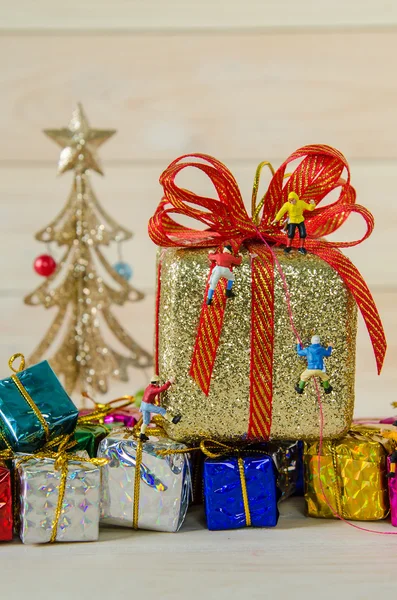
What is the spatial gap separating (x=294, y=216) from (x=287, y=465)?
1.15 ft

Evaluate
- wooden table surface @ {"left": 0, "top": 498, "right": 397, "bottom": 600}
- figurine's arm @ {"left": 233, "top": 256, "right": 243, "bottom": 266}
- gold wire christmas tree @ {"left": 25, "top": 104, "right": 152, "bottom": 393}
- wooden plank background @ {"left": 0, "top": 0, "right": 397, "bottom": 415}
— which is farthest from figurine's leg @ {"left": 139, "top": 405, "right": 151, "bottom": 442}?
wooden plank background @ {"left": 0, "top": 0, "right": 397, "bottom": 415}

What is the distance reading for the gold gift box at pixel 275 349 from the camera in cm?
91

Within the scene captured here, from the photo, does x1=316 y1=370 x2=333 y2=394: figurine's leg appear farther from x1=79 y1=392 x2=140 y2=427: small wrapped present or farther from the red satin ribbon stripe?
x1=79 y1=392 x2=140 y2=427: small wrapped present

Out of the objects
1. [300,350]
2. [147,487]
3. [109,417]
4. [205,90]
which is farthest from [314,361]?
[205,90]

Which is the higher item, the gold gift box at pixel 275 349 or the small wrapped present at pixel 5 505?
the gold gift box at pixel 275 349

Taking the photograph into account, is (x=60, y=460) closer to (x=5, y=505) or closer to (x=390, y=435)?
(x=5, y=505)

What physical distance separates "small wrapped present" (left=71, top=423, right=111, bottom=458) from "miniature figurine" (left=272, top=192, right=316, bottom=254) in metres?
0.36

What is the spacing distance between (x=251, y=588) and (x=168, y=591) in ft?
0.28

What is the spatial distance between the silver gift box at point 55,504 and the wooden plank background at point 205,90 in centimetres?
116

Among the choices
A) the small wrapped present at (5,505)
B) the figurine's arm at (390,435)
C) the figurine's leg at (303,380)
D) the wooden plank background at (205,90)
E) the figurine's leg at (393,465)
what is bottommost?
the small wrapped present at (5,505)

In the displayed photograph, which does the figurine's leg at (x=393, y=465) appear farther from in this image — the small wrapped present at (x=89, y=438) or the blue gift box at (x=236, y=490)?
the small wrapped present at (x=89, y=438)

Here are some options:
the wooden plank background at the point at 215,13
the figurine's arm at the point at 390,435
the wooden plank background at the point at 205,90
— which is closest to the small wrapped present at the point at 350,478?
the figurine's arm at the point at 390,435

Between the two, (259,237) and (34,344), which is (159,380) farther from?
(34,344)

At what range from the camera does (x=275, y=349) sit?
91 cm
